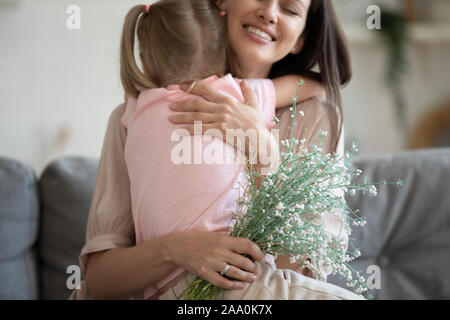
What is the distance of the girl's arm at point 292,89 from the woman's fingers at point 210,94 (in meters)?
0.19

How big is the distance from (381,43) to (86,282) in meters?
2.48

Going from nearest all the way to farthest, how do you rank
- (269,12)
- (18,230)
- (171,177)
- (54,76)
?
(171,177)
(269,12)
(18,230)
(54,76)

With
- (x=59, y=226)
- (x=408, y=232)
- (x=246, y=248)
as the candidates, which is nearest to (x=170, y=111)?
(x=246, y=248)

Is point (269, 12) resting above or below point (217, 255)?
above

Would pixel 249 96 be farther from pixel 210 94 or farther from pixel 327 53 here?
pixel 327 53

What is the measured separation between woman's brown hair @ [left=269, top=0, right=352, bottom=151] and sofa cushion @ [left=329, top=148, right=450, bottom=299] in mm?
467

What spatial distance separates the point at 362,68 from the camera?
10.5 ft

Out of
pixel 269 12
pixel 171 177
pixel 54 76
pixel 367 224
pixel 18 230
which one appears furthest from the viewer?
pixel 54 76

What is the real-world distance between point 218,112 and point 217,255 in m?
0.38

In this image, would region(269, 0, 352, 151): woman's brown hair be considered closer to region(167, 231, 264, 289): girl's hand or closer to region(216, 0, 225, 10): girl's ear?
region(216, 0, 225, 10): girl's ear

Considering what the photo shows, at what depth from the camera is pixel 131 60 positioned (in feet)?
4.45

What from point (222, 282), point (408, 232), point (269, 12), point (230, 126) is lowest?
point (408, 232)
